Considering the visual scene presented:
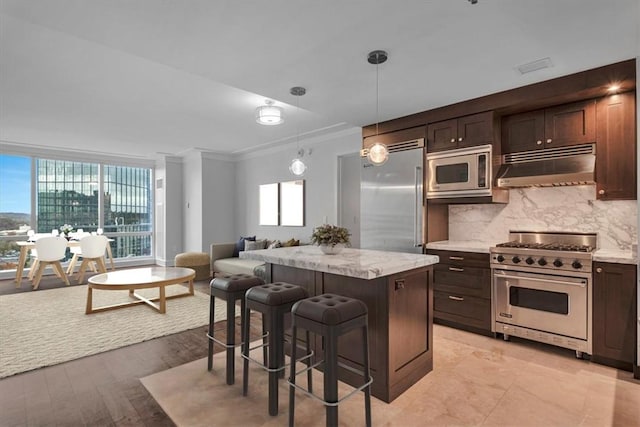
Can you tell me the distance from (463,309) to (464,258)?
551mm

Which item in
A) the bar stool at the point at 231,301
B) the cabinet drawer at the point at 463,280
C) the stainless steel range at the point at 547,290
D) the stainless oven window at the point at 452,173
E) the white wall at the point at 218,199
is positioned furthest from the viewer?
the white wall at the point at 218,199

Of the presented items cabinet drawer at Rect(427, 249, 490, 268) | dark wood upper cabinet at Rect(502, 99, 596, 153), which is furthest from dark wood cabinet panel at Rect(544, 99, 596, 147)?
cabinet drawer at Rect(427, 249, 490, 268)

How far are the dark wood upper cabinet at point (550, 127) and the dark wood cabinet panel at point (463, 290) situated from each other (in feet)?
4.16

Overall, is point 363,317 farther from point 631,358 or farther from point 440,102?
point 440,102

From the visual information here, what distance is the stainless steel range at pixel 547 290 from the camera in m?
2.89

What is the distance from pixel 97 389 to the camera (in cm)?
245

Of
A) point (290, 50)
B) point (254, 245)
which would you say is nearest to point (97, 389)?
point (290, 50)

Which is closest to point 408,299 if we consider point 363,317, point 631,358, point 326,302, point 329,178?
point 363,317

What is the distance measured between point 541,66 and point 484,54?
1.97 feet

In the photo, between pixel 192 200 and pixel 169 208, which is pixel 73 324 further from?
pixel 169 208

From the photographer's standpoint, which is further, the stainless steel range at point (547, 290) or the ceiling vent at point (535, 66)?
the stainless steel range at point (547, 290)

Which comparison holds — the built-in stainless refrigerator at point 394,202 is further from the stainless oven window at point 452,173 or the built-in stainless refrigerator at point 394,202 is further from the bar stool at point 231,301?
the bar stool at point 231,301

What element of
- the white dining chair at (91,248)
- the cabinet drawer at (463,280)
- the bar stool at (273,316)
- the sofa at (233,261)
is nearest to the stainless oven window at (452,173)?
the cabinet drawer at (463,280)

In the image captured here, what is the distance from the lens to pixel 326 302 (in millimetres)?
2035
